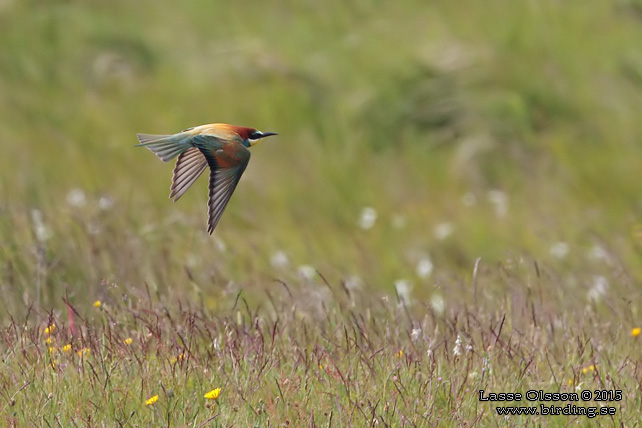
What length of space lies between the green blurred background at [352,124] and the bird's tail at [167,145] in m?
2.90

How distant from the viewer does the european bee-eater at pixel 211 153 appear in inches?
120

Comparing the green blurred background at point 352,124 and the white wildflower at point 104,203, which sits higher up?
the white wildflower at point 104,203

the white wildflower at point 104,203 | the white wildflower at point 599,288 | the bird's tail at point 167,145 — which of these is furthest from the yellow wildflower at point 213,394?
the white wildflower at point 104,203

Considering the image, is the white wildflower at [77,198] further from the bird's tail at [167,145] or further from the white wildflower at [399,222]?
the bird's tail at [167,145]

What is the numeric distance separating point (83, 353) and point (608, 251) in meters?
2.87

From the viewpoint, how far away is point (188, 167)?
3.15 metres

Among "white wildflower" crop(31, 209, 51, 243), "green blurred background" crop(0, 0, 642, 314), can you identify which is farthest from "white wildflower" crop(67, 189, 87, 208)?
"white wildflower" crop(31, 209, 51, 243)

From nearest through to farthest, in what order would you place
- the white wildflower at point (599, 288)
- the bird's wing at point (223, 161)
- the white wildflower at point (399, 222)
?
the bird's wing at point (223, 161)
the white wildflower at point (599, 288)
the white wildflower at point (399, 222)

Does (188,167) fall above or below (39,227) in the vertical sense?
above

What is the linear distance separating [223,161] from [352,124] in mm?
6873

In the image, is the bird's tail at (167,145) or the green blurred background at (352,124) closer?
the bird's tail at (167,145)

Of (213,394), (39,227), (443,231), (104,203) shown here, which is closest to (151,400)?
(213,394)

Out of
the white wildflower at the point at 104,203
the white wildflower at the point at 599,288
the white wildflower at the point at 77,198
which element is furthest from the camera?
the white wildflower at the point at 77,198

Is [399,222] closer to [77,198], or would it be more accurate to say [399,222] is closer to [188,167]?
[77,198]
